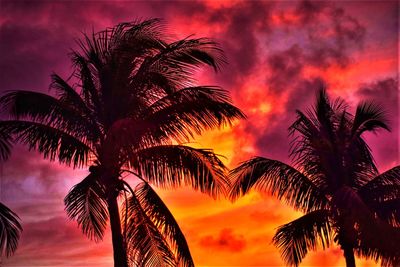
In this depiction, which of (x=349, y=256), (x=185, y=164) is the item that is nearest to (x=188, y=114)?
(x=185, y=164)

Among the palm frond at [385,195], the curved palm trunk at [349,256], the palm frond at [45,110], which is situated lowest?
the curved palm trunk at [349,256]

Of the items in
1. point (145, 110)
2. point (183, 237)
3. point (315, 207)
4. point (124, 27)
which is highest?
point (124, 27)

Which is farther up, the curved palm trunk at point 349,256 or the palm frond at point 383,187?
the palm frond at point 383,187

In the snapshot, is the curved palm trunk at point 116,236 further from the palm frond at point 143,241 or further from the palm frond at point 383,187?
the palm frond at point 383,187

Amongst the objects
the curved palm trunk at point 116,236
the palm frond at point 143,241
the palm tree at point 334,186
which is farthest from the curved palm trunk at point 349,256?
the curved palm trunk at point 116,236

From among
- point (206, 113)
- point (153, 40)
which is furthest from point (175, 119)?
point (153, 40)

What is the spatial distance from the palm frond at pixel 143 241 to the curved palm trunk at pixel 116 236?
754mm

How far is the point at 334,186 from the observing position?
84.6 feet

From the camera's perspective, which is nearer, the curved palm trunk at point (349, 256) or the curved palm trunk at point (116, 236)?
the curved palm trunk at point (116, 236)

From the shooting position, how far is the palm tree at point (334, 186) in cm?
2464

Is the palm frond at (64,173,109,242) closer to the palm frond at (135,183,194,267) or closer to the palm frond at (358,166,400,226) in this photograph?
the palm frond at (135,183,194,267)

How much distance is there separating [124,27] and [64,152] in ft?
14.8

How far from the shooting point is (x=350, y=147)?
26.5 metres

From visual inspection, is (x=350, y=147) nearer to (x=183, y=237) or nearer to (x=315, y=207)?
(x=315, y=207)
